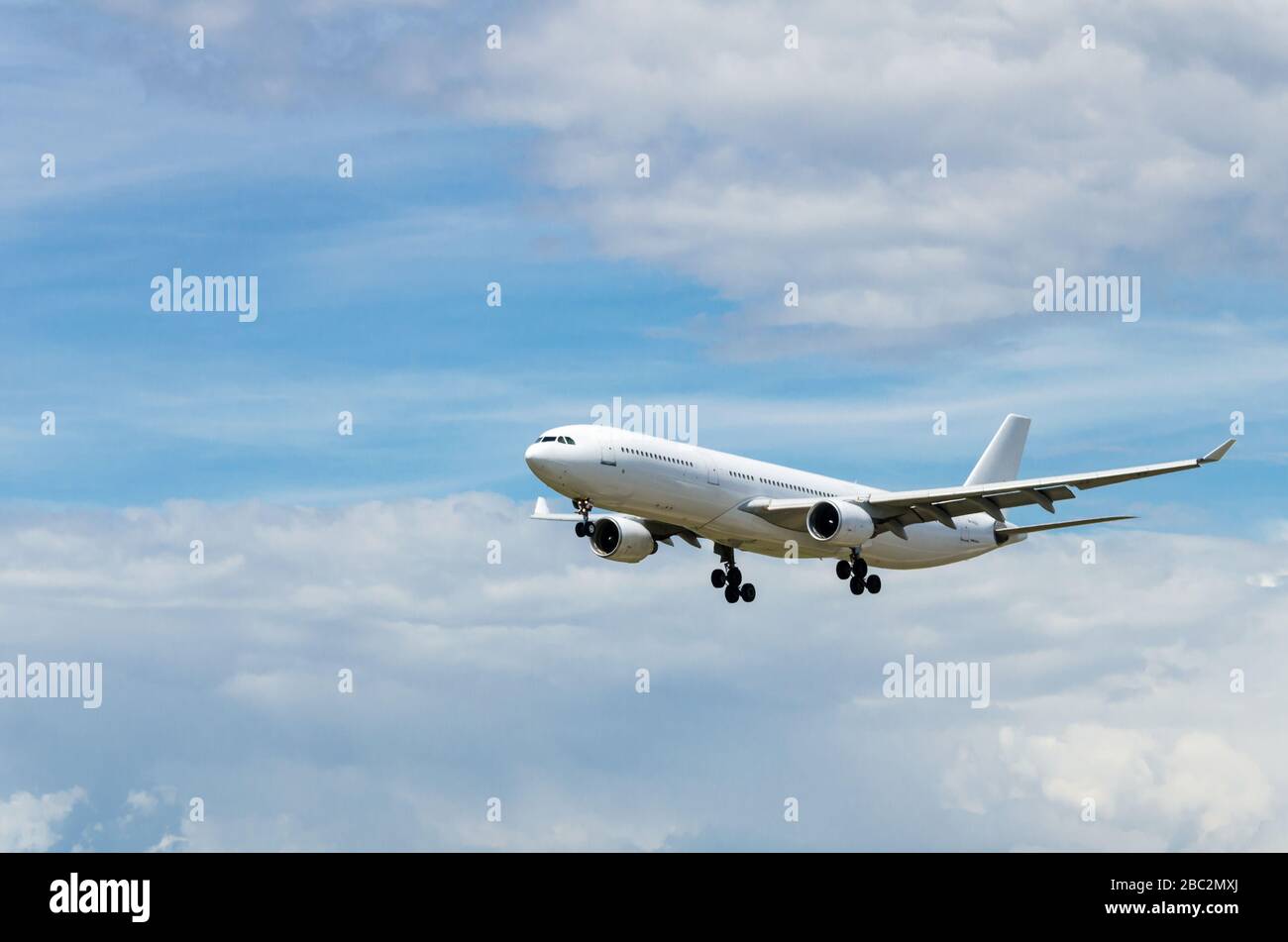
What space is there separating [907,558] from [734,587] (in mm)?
9184

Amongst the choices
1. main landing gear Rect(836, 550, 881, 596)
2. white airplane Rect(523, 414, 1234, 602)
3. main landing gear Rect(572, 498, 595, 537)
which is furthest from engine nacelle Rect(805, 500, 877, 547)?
main landing gear Rect(572, 498, 595, 537)

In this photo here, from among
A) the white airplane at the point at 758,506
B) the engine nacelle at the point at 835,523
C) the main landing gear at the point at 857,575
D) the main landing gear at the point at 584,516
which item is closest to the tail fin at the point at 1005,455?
the white airplane at the point at 758,506

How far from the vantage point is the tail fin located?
100562 mm

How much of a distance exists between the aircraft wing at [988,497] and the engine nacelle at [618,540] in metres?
10.6

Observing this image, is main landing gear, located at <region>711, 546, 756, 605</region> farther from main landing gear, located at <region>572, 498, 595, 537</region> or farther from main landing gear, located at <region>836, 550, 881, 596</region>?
main landing gear, located at <region>572, 498, 595, 537</region>

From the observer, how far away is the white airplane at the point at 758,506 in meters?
71.7

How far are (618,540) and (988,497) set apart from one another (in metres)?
16.5

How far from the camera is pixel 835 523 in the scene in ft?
259

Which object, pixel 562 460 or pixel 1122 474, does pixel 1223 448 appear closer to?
pixel 1122 474

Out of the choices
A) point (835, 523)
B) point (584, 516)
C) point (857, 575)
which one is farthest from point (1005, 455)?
point (584, 516)

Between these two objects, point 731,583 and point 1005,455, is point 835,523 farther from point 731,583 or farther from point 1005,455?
point 1005,455

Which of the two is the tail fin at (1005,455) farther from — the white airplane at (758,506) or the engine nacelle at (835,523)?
the engine nacelle at (835,523)

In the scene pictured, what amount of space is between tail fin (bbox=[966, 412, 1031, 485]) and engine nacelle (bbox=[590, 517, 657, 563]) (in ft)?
84.1
